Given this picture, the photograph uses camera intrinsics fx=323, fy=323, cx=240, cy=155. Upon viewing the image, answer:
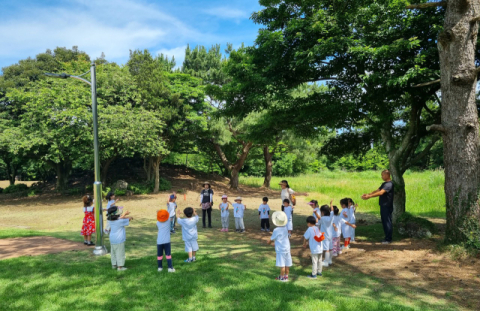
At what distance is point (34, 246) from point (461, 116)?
38.9 feet

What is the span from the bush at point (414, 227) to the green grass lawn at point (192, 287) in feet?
11.7

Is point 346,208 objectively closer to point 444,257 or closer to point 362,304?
point 444,257

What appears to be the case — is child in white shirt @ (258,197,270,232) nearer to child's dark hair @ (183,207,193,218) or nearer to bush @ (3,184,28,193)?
child's dark hair @ (183,207,193,218)

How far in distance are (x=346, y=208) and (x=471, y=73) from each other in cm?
453

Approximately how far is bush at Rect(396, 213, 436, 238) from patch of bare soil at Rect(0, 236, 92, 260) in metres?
9.37

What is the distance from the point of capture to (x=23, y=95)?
66.4 ft

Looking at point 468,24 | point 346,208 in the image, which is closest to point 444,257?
point 346,208

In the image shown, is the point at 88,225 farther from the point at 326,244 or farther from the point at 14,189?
the point at 14,189

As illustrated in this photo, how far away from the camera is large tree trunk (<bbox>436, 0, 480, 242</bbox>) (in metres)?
7.65

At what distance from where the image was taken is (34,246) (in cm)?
927

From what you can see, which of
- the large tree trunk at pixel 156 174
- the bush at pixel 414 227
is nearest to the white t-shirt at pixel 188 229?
the bush at pixel 414 227

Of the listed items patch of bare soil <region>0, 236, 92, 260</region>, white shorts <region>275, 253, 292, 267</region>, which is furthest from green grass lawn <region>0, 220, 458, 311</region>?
patch of bare soil <region>0, 236, 92, 260</region>

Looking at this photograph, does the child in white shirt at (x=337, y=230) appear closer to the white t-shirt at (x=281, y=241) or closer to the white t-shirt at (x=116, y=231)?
the white t-shirt at (x=281, y=241)

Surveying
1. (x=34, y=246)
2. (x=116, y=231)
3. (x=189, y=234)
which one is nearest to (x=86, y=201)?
(x=34, y=246)
